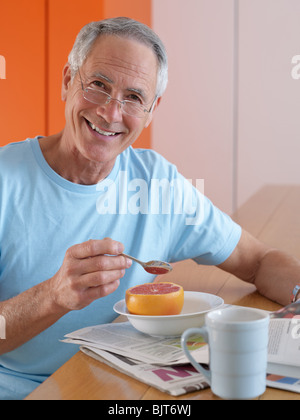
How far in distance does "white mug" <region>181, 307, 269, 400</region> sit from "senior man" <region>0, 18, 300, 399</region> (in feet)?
1.71

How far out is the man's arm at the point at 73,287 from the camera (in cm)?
94

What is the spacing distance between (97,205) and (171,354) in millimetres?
559

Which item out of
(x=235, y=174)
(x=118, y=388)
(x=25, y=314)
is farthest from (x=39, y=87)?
(x=118, y=388)

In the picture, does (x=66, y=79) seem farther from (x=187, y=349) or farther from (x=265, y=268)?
(x=187, y=349)

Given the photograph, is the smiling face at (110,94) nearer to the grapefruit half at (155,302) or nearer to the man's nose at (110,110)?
the man's nose at (110,110)

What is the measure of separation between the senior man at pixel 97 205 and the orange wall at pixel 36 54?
2643 millimetres

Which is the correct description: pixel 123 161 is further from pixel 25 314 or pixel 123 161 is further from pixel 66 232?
pixel 25 314

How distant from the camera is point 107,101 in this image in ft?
4.38

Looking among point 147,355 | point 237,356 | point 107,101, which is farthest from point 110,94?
point 237,356

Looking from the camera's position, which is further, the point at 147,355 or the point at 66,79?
the point at 66,79

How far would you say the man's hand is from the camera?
0.93m

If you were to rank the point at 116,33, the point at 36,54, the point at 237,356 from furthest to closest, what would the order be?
the point at 36,54 → the point at 116,33 → the point at 237,356

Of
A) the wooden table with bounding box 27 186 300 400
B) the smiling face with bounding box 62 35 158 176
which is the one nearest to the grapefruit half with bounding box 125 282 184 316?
the wooden table with bounding box 27 186 300 400

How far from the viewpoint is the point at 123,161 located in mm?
1477
